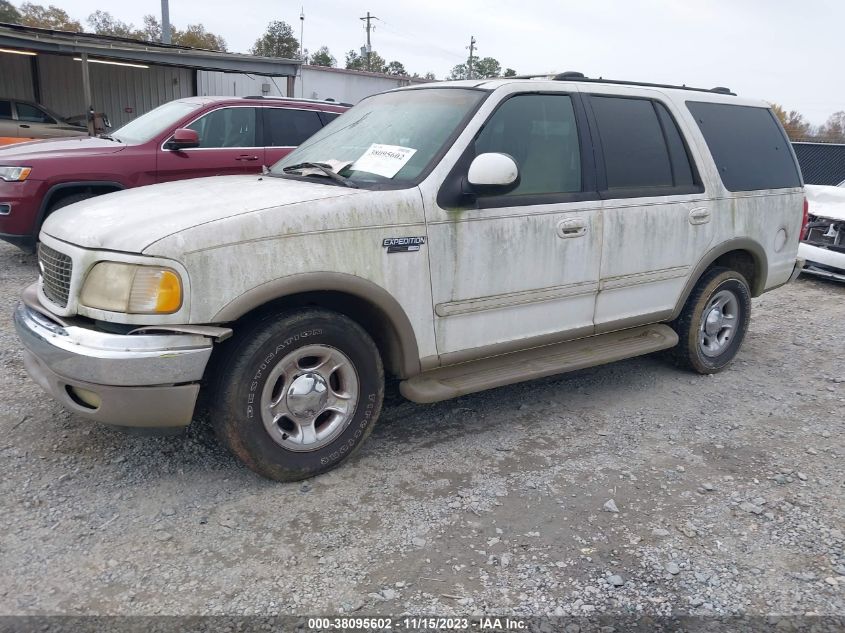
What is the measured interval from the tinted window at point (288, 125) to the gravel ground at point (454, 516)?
4.67 meters

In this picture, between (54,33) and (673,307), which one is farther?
(54,33)

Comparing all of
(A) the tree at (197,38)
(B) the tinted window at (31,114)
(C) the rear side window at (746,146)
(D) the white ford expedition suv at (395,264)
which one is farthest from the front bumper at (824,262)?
(A) the tree at (197,38)

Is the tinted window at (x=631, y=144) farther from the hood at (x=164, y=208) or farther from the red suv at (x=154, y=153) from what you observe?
the red suv at (x=154, y=153)

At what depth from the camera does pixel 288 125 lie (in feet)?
27.6

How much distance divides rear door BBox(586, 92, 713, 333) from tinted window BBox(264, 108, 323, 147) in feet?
16.1

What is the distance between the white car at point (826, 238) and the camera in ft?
28.0

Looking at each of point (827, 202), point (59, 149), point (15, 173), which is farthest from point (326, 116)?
point (827, 202)

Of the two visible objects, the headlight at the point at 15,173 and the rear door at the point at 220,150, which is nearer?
the headlight at the point at 15,173

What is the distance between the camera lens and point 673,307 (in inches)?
185

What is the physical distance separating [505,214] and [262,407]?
5.33 feet

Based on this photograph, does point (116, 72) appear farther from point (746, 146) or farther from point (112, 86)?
point (746, 146)

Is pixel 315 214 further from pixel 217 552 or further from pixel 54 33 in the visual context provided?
pixel 54 33

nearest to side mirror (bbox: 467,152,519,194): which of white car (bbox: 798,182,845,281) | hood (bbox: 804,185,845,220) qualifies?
white car (bbox: 798,182,845,281)

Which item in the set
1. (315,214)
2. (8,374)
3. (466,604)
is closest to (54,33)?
(8,374)
